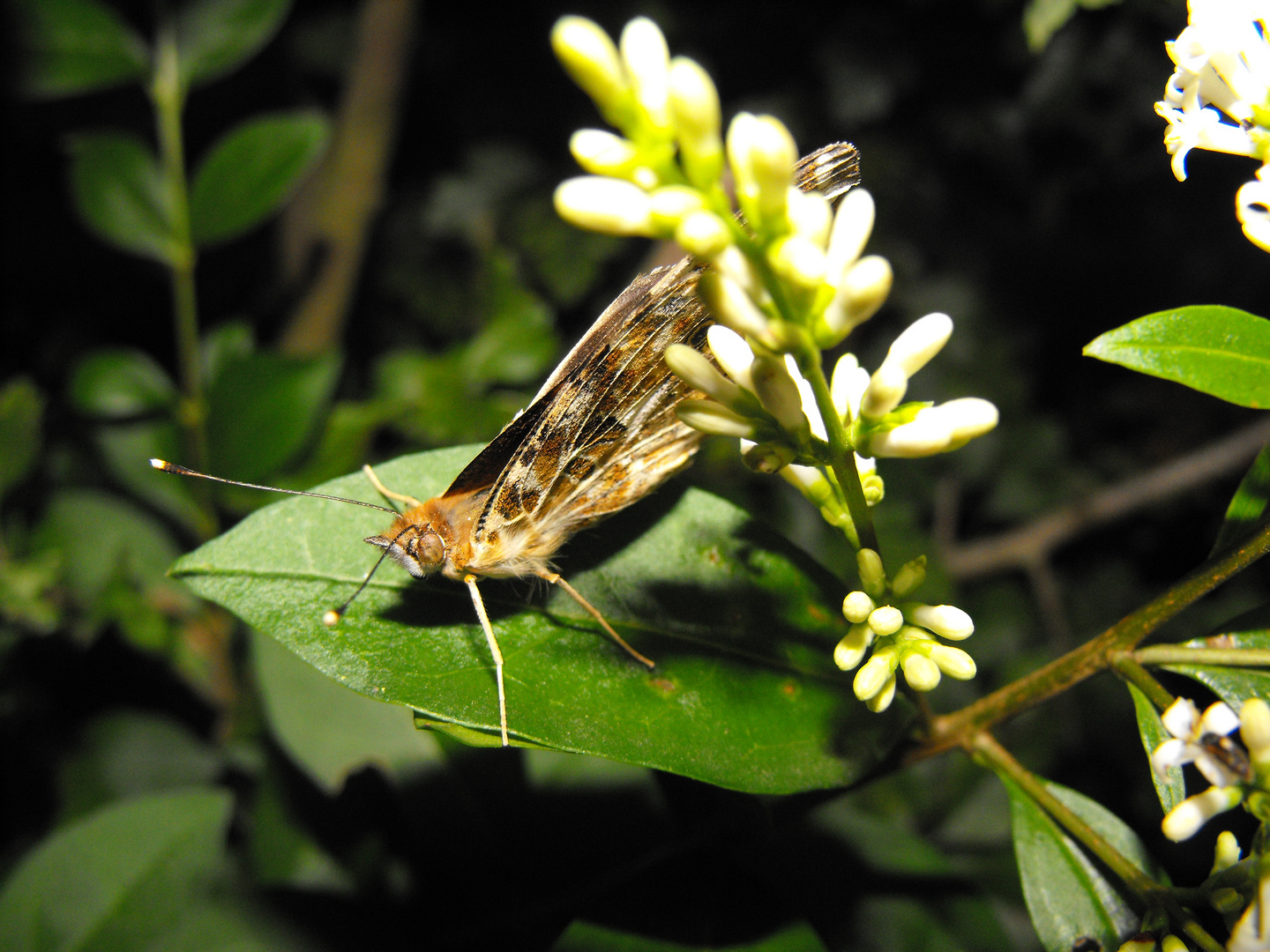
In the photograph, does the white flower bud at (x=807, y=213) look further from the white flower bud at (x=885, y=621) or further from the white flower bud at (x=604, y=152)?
the white flower bud at (x=885, y=621)

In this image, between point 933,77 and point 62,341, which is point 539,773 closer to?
point 62,341

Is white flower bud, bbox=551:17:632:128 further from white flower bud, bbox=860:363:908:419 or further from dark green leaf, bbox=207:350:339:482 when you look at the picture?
dark green leaf, bbox=207:350:339:482

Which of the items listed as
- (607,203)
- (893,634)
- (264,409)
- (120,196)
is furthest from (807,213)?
(120,196)

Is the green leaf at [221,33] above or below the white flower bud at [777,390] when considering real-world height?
above

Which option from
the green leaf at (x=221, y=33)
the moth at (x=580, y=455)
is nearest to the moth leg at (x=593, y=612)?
the moth at (x=580, y=455)

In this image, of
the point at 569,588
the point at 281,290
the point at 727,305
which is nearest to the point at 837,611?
the point at 569,588

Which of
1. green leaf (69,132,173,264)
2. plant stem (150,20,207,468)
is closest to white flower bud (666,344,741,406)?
plant stem (150,20,207,468)
